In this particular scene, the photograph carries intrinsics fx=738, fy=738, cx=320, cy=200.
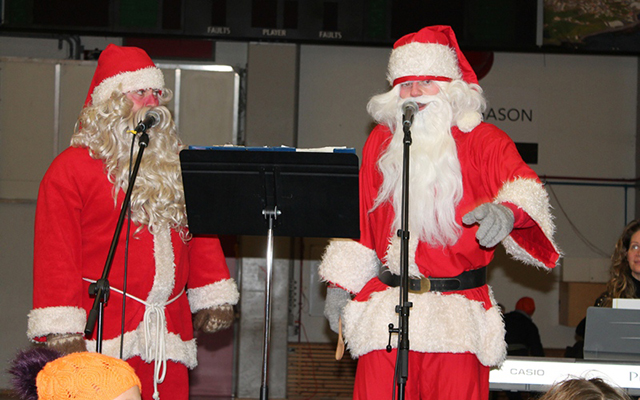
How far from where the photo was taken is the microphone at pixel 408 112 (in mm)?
2477

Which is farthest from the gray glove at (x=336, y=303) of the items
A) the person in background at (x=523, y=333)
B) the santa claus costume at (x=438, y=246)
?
the person in background at (x=523, y=333)

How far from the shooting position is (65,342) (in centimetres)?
256

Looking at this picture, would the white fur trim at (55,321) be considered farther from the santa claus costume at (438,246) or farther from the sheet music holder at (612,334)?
the sheet music holder at (612,334)

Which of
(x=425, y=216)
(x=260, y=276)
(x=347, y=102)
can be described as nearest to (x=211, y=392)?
(x=260, y=276)

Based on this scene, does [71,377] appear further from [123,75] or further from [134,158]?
[123,75]

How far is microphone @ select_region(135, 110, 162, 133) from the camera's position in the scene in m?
2.63

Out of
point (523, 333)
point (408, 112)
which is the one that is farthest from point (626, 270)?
point (408, 112)

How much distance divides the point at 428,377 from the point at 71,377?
1.26m

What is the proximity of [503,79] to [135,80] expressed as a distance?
5202mm

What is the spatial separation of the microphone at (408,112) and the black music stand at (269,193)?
246 mm

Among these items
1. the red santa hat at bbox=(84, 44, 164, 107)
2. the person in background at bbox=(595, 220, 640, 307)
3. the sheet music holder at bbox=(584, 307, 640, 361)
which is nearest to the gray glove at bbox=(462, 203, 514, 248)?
the sheet music holder at bbox=(584, 307, 640, 361)

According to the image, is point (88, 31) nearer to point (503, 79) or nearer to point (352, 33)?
point (352, 33)

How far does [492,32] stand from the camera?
5883 millimetres

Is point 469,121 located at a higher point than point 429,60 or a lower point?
lower
